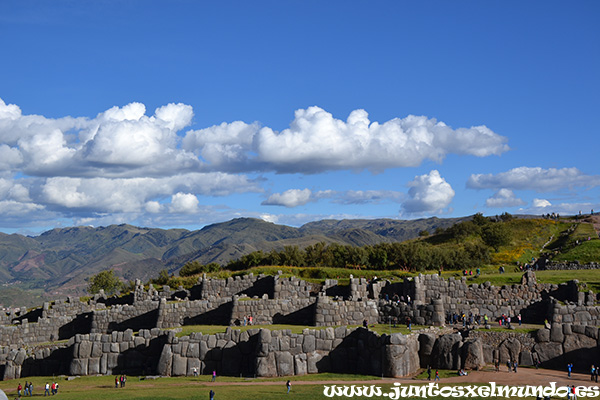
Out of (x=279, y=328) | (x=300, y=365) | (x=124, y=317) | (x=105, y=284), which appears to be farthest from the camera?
(x=105, y=284)

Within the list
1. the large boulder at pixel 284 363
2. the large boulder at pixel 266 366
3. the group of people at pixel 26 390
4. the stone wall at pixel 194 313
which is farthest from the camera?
the stone wall at pixel 194 313

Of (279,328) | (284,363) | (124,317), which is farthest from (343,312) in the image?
(124,317)

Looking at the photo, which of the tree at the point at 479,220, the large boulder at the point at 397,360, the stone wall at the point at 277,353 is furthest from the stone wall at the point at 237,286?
the tree at the point at 479,220

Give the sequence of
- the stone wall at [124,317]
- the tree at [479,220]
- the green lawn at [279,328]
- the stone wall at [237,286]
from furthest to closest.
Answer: the tree at [479,220] → the stone wall at [237,286] → the stone wall at [124,317] → the green lawn at [279,328]

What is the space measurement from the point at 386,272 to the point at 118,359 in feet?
106

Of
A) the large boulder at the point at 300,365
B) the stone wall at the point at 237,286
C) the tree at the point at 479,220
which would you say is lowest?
the large boulder at the point at 300,365

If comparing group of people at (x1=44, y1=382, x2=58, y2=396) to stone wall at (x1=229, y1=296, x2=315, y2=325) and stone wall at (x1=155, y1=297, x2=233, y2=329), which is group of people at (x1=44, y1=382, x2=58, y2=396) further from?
stone wall at (x1=229, y1=296, x2=315, y2=325)

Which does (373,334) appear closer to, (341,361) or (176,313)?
(341,361)

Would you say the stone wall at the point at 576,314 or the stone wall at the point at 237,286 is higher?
the stone wall at the point at 237,286

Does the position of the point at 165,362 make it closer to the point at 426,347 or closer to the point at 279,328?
the point at 279,328

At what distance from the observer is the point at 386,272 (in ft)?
211

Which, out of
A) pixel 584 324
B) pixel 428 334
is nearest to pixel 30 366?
pixel 428 334

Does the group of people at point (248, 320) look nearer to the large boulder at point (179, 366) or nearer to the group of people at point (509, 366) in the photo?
the large boulder at point (179, 366)

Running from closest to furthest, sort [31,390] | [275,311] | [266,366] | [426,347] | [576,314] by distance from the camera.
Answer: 1. [31,390]
2. [266,366]
3. [426,347]
4. [576,314]
5. [275,311]
